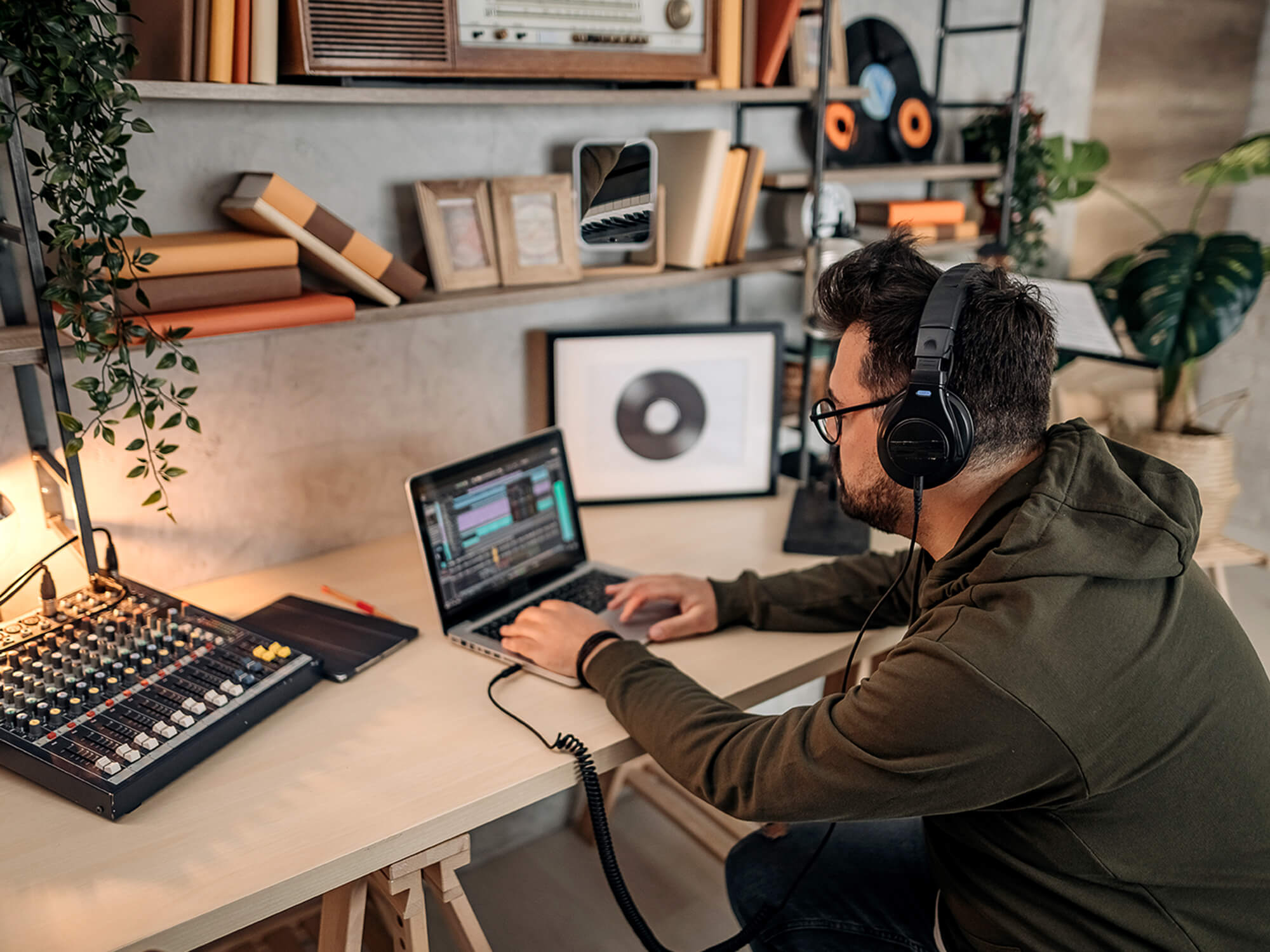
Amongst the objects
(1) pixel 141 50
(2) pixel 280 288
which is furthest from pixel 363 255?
(1) pixel 141 50

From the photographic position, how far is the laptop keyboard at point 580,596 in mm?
1450

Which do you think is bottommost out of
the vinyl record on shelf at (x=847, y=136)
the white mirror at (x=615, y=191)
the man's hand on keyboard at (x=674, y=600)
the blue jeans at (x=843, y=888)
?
the blue jeans at (x=843, y=888)

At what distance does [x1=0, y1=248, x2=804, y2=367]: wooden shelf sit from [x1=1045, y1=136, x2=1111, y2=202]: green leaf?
1.09 metres

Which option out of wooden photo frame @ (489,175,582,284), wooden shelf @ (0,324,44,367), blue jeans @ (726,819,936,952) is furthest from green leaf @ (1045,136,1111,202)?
wooden shelf @ (0,324,44,367)

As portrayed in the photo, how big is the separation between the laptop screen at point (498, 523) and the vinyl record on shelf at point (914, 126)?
1245mm

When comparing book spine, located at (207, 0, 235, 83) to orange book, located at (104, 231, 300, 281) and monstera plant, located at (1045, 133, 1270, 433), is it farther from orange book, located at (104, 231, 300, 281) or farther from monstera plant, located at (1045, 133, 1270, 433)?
monstera plant, located at (1045, 133, 1270, 433)

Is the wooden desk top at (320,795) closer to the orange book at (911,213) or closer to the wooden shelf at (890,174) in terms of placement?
the wooden shelf at (890,174)

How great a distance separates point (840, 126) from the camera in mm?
2188

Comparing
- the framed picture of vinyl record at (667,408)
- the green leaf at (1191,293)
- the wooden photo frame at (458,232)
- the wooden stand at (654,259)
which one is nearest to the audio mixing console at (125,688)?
the wooden photo frame at (458,232)

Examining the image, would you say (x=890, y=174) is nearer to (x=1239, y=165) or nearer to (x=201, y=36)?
(x=1239, y=165)

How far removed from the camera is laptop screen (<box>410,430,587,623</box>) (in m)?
1.43

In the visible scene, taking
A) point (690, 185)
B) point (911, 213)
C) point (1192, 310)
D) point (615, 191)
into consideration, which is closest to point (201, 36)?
point (615, 191)

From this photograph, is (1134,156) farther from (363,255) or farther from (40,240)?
(40,240)

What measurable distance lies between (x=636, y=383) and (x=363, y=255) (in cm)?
64
